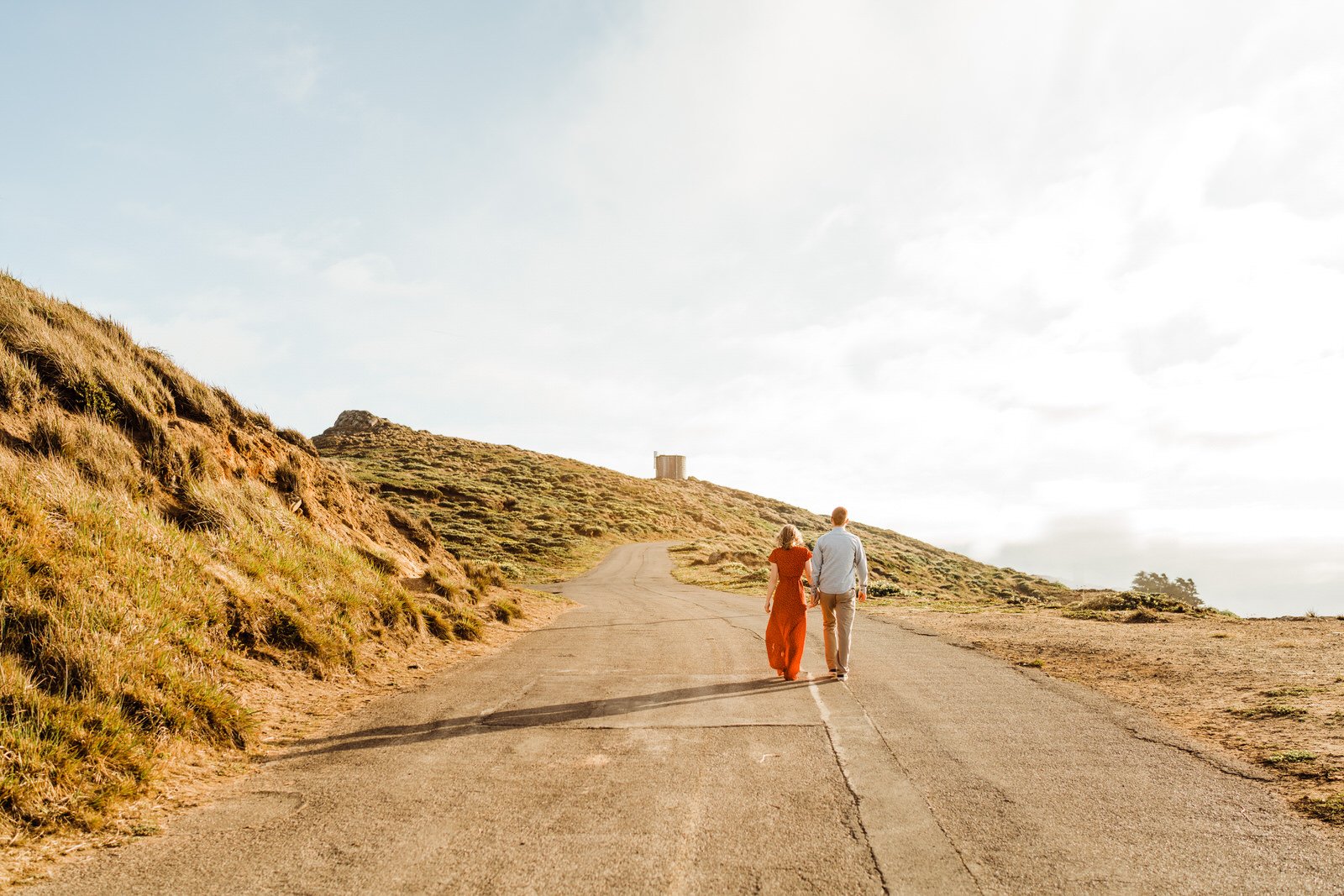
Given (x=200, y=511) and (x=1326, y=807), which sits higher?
(x=200, y=511)

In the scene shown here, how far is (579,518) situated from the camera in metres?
66.9

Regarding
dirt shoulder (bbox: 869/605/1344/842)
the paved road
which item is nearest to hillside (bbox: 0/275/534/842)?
the paved road

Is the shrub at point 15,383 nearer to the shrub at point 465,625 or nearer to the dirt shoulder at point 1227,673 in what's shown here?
the shrub at point 465,625

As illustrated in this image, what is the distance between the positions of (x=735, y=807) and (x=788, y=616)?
519 cm

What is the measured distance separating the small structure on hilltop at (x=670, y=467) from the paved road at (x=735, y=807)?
11534 cm

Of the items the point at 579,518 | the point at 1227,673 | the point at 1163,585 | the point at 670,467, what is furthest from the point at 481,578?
the point at 670,467

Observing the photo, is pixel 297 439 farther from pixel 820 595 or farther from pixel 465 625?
pixel 820 595

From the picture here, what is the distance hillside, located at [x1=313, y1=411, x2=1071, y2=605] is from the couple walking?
1863 cm

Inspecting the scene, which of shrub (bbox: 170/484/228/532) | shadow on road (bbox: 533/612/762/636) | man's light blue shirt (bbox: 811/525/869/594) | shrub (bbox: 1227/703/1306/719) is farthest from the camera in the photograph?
shadow on road (bbox: 533/612/762/636)

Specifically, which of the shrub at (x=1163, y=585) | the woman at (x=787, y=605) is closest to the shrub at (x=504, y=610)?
the woman at (x=787, y=605)

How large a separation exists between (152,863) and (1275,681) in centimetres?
1174

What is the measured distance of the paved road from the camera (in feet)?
12.6

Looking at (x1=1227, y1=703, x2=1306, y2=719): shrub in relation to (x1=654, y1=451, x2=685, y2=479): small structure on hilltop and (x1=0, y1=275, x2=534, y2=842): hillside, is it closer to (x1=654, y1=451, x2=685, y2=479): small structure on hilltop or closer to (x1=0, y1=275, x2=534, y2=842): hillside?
(x1=0, y1=275, x2=534, y2=842): hillside

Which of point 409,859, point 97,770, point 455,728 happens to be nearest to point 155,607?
point 97,770
